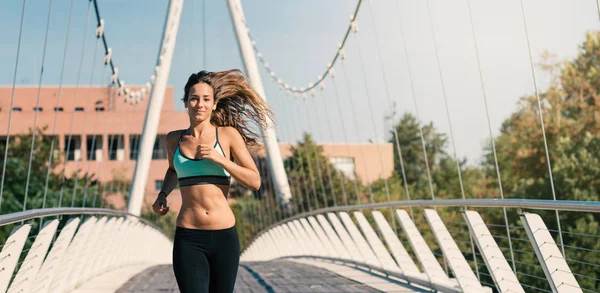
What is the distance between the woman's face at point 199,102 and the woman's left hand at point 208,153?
0.25 metres

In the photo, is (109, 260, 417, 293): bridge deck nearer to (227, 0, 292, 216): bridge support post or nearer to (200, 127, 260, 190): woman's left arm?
(200, 127, 260, 190): woman's left arm

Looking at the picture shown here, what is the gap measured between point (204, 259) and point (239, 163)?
40cm

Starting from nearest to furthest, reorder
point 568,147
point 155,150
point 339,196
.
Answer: point 568,147, point 339,196, point 155,150

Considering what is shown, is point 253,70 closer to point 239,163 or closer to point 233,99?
point 233,99

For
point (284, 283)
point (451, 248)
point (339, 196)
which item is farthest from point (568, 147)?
point (451, 248)

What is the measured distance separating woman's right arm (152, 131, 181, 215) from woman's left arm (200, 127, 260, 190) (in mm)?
213

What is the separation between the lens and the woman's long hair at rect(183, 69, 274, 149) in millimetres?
4016

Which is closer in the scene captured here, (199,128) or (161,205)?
(199,128)

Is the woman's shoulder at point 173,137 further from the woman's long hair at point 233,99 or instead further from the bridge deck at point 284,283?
the bridge deck at point 284,283

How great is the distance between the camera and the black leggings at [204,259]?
149 inches

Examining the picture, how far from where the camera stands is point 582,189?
1574 inches

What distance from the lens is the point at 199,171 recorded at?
380 centimetres

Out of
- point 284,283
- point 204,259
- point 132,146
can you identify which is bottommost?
point 284,283

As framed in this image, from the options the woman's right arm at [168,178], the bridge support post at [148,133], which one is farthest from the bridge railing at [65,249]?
the bridge support post at [148,133]
